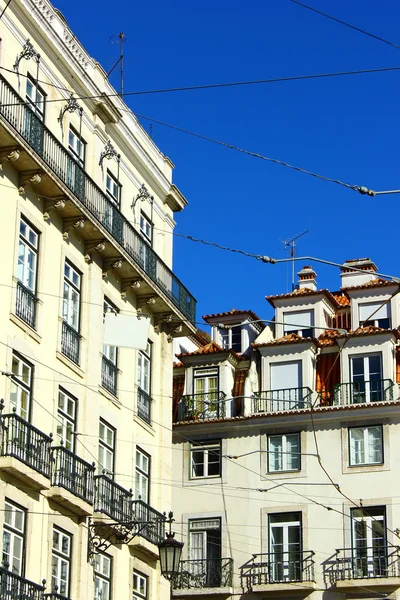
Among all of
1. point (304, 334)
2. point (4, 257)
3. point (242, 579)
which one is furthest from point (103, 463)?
point (304, 334)

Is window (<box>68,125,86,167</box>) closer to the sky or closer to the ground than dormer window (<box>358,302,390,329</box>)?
closer to the ground

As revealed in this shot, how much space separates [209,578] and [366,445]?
23.0ft

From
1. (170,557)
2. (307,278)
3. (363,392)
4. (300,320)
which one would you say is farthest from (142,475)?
(307,278)

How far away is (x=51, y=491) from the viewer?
28172 millimetres

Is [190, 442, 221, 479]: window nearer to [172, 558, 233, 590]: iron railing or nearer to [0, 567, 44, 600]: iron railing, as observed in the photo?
[172, 558, 233, 590]: iron railing

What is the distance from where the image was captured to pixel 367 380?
151 ft

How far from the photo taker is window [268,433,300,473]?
45250 millimetres

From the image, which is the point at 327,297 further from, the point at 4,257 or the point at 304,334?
the point at 4,257

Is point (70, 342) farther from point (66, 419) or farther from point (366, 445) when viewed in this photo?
point (366, 445)

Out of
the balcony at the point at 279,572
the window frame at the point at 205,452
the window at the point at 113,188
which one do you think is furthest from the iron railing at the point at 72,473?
the window frame at the point at 205,452

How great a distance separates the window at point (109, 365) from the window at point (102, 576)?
4.28m

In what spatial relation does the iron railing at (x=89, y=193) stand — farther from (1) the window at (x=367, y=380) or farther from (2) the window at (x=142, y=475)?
(1) the window at (x=367, y=380)

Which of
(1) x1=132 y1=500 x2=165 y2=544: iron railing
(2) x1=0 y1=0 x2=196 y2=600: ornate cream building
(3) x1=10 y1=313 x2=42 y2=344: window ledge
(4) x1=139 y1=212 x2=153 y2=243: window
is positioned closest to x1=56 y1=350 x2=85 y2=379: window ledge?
(2) x1=0 y1=0 x2=196 y2=600: ornate cream building

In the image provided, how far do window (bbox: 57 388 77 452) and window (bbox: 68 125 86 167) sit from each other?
633 centimetres
